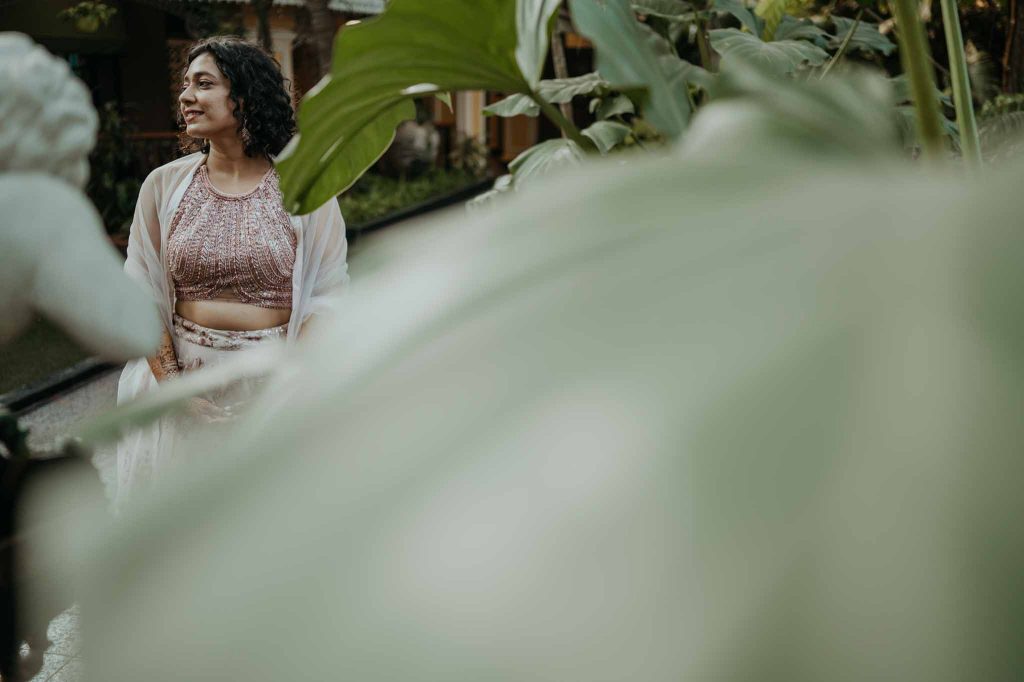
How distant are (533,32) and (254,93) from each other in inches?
71.8

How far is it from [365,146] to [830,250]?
70 centimetres

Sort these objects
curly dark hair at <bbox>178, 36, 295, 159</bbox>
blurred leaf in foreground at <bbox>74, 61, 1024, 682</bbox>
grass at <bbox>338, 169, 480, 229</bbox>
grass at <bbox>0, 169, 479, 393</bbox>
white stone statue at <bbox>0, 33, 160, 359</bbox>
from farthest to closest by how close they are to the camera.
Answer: grass at <bbox>338, 169, 480, 229</bbox>
grass at <bbox>0, 169, 479, 393</bbox>
curly dark hair at <bbox>178, 36, 295, 159</bbox>
white stone statue at <bbox>0, 33, 160, 359</bbox>
blurred leaf in foreground at <bbox>74, 61, 1024, 682</bbox>

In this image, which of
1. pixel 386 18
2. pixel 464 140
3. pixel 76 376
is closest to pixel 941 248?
pixel 386 18

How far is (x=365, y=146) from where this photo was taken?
0.83 metres

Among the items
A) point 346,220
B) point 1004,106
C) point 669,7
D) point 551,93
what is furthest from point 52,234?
point 346,220

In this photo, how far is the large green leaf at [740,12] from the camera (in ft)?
8.01

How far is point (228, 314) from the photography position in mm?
2162

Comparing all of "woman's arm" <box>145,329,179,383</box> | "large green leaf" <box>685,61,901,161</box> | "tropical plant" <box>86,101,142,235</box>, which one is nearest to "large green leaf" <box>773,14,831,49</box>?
"woman's arm" <box>145,329,179,383</box>

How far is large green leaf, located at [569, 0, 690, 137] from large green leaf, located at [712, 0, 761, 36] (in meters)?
2.06

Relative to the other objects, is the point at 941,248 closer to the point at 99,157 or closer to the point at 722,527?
the point at 722,527

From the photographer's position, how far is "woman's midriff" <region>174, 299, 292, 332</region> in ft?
7.08

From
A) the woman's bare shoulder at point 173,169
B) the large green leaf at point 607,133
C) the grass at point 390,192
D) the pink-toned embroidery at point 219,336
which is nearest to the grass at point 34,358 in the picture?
the grass at point 390,192

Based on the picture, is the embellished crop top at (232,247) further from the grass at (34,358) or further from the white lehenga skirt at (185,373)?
the grass at (34,358)

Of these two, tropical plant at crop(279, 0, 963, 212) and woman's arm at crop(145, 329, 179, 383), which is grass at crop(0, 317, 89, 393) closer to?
woman's arm at crop(145, 329, 179, 383)
